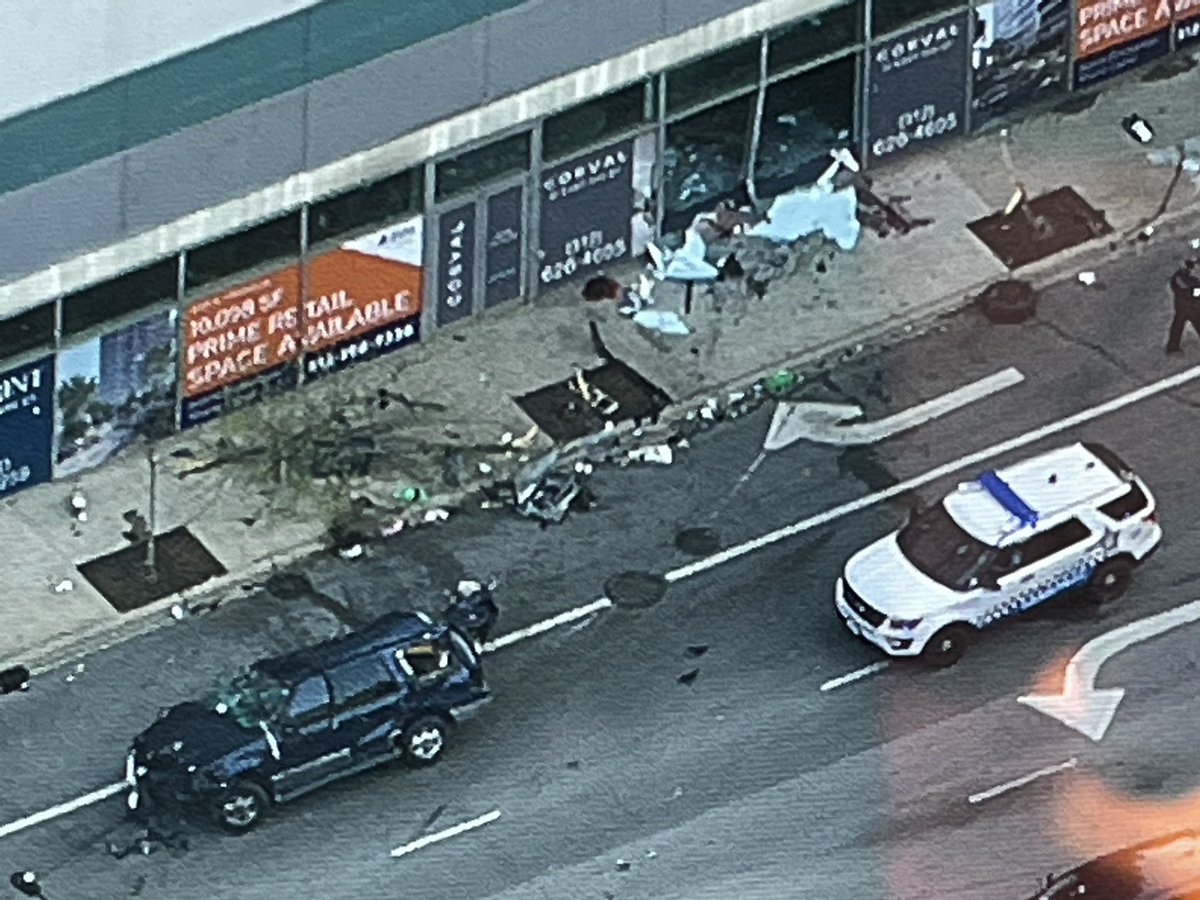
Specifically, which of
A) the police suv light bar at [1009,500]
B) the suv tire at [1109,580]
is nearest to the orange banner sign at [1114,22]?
the police suv light bar at [1009,500]

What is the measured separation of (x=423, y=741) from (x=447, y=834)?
1177 mm

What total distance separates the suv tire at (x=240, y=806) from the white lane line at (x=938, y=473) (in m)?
6.26

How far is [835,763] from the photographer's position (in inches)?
2005

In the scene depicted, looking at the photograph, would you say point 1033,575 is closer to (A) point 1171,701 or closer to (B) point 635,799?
(A) point 1171,701

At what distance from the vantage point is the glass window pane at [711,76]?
56.1 metres

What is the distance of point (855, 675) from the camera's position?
5200cm

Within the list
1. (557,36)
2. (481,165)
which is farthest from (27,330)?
(557,36)

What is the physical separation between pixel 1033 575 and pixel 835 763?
3.31 m

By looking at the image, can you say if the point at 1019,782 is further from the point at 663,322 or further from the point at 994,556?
the point at 663,322

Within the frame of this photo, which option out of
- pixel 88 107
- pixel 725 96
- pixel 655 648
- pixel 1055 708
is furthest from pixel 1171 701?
pixel 88 107

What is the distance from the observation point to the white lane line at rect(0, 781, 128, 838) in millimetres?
49875

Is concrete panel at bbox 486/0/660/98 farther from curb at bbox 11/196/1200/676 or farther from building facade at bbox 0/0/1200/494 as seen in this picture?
curb at bbox 11/196/1200/676

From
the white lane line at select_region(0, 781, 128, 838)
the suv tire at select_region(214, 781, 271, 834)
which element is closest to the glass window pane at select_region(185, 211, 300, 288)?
the white lane line at select_region(0, 781, 128, 838)

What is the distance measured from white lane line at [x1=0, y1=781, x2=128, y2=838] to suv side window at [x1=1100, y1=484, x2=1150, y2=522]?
11.8 m
